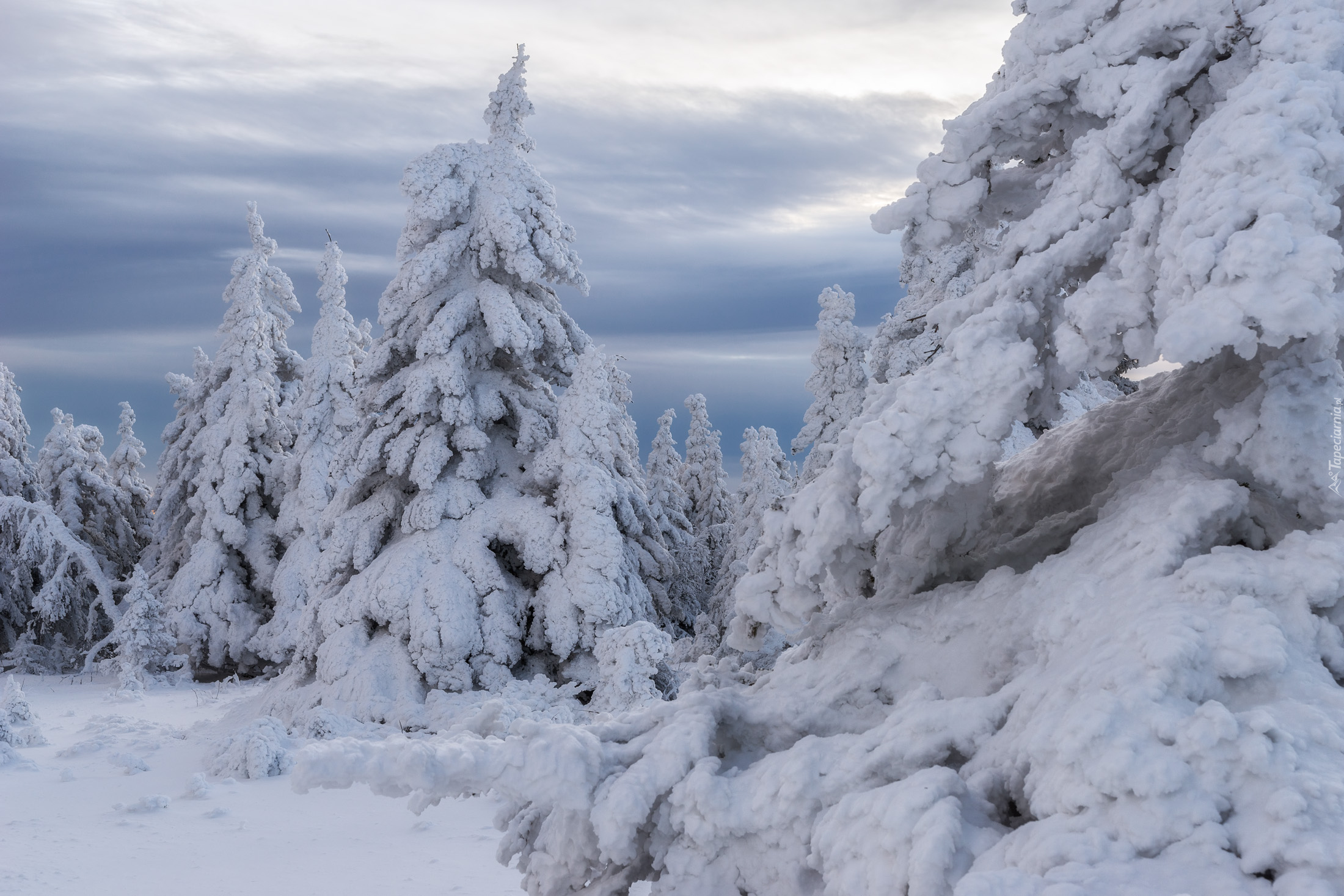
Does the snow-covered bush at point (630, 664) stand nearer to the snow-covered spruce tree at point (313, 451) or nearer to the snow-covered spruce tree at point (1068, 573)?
the snow-covered spruce tree at point (1068, 573)

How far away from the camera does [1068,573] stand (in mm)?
3658

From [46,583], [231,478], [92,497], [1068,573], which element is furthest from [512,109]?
[92,497]

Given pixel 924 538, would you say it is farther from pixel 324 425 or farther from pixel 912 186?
pixel 324 425

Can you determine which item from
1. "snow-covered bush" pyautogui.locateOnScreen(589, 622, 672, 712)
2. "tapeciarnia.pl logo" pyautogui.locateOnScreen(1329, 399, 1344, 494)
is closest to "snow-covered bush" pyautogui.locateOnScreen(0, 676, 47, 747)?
"snow-covered bush" pyautogui.locateOnScreen(589, 622, 672, 712)

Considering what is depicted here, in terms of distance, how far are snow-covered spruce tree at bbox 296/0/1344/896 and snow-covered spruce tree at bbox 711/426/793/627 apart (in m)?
17.0

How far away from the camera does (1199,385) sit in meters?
4.18

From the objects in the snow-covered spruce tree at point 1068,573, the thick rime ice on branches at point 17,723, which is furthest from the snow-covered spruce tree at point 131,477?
the snow-covered spruce tree at point 1068,573

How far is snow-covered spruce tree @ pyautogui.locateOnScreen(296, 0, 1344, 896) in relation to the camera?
2615 millimetres

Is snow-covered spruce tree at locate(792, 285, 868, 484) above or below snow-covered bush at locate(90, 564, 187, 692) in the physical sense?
above

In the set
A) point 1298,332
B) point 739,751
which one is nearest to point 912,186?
point 1298,332

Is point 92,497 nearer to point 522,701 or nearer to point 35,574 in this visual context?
point 35,574

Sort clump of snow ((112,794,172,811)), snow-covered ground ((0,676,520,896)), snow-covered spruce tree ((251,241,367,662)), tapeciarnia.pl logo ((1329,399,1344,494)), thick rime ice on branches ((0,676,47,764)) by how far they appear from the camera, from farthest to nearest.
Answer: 1. snow-covered spruce tree ((251,241,367,662))
2. thick rime ice on branches ((0,676,47,764))
3. clump of snow ((112,794,172,811))
4. snow-covered ground ((0,676,520,896))
5. tapeciarnia.pl logo ((1329,399,1344,494))

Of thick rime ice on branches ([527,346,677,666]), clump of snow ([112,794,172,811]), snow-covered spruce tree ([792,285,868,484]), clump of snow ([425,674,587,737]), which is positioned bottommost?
clump of snow ([112,794,172,811])

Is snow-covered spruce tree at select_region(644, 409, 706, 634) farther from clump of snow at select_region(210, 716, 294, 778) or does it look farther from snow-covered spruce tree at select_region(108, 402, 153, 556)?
snow-covered spruce tree at select_region(108, 402, 153, 556)
